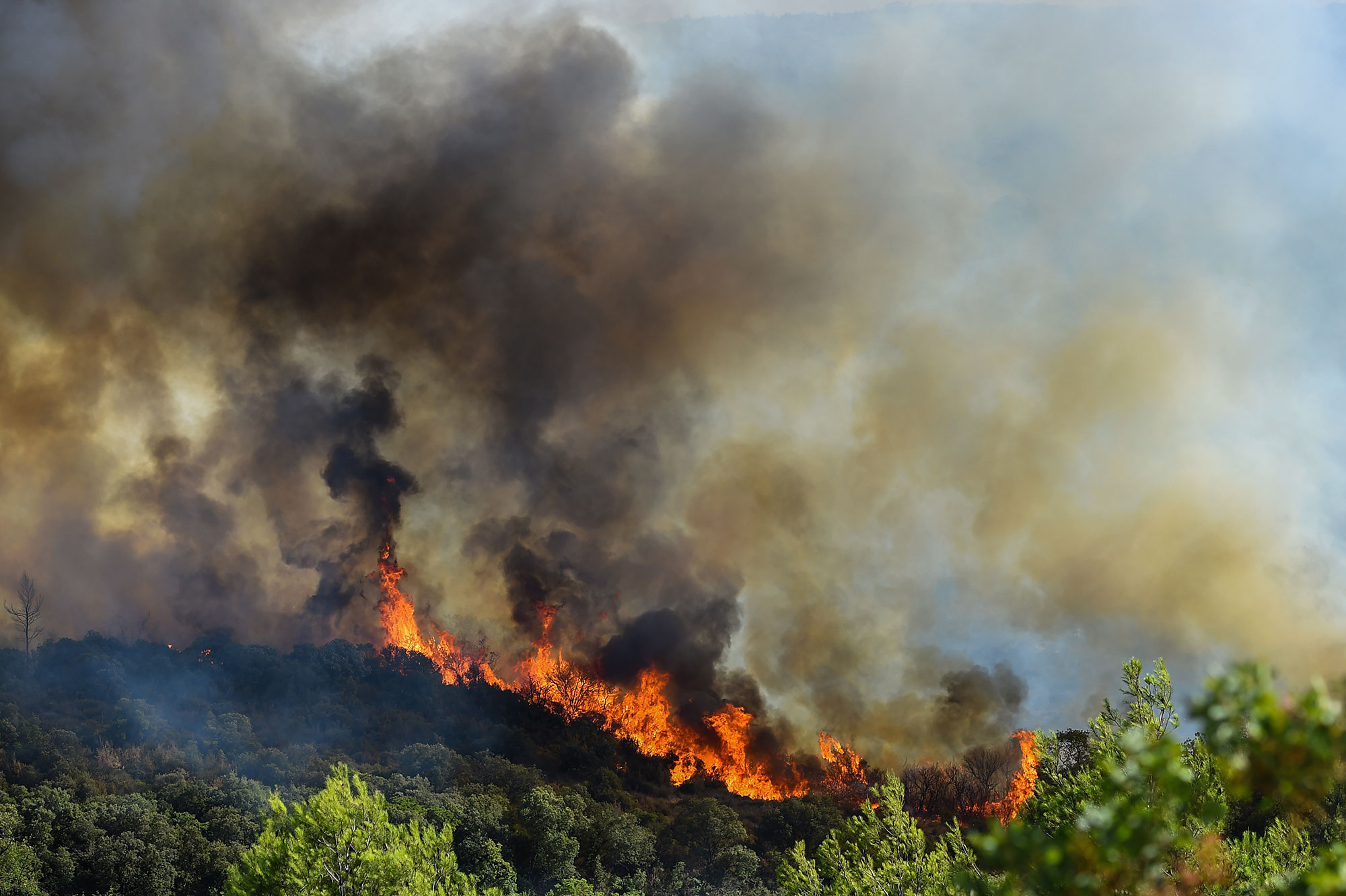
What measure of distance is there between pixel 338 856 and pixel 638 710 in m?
127

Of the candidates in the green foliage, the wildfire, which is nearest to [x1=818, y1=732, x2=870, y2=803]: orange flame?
the wildfire

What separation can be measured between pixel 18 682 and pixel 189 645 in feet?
113

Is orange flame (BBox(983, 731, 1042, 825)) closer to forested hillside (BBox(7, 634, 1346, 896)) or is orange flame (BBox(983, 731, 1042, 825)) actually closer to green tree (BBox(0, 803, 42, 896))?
forested hillside (BBox(7, 634, 1346, 896))

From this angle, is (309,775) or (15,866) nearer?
(15,866)

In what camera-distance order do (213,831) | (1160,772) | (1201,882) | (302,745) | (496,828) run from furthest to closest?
(302,745)
(496,828)
(213,831)
(1201,882)
(1160,772)

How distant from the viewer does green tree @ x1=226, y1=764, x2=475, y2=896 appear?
2928 centimetres

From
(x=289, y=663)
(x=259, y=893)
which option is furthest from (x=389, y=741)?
(x=259, y=893)

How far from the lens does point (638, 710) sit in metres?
151

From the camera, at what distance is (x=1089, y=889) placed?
25.6 feet

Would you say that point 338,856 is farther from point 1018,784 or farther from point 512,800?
point 1018,784

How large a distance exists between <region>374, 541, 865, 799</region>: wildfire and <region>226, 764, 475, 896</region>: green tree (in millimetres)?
Result: 109912

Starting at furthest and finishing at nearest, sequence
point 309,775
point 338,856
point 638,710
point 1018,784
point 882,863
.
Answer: point 638,710 → point 1018,784 → point 309,775 → point 882,863 → point 338,856

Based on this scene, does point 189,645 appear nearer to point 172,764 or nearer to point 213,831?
point 172,764

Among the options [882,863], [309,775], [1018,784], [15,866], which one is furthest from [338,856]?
[1018,784]
